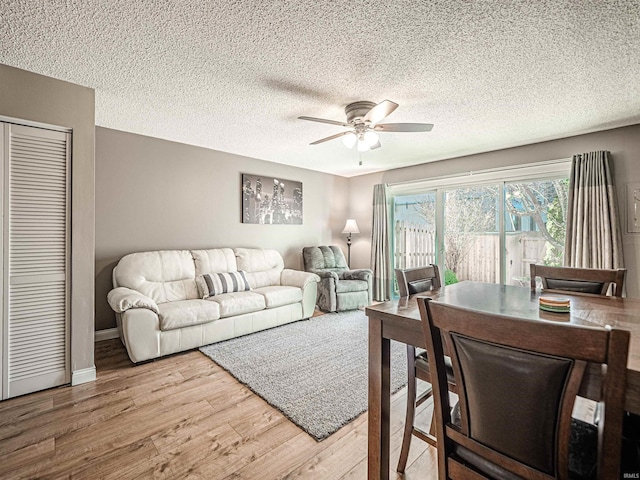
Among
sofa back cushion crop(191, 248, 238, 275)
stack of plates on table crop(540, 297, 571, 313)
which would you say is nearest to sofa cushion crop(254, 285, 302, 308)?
sofa back cushion crop(191, 248, 238, 275)

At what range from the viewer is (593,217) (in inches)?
126

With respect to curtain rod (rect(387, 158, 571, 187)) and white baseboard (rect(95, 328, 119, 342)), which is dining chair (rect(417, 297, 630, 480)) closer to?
curtain rod (rect(387, 158, 571, 187))

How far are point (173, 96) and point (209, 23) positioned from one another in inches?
43.5

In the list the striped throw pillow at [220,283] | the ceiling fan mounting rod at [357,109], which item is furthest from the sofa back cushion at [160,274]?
the ceiling fan mounting rod at [357,109]

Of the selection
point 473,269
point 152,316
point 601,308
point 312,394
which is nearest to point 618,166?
point 473,269

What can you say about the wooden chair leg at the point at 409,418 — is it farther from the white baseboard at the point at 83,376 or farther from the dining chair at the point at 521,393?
the white baseboard at the point at 83,376

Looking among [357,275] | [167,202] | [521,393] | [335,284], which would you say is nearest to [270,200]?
[167,202]

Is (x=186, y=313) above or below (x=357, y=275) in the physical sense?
below

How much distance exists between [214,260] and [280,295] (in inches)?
39.8

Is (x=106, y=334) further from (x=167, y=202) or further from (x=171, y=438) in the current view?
(x=171, y=438)

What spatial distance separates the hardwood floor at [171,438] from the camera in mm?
1521

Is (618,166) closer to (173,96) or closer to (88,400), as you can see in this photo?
(173,96)

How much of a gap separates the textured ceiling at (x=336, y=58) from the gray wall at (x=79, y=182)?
12 cm

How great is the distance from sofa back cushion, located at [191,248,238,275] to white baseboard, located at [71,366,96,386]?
5.00 ft
